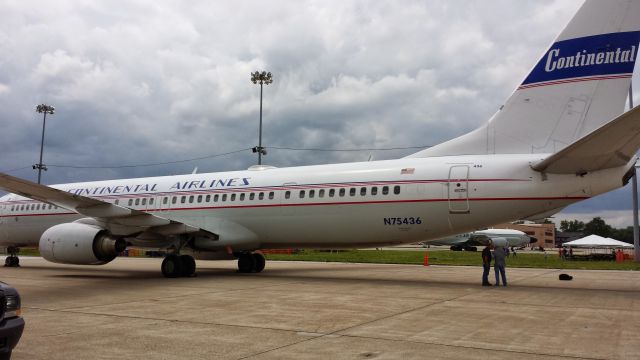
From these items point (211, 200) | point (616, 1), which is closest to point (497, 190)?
point (616, 1)

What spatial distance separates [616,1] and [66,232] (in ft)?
53.7

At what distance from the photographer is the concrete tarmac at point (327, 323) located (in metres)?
6.11

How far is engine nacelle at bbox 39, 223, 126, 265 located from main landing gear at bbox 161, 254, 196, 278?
1.58 metres

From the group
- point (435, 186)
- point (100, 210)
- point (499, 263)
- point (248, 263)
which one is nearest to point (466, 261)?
point (248, 263)

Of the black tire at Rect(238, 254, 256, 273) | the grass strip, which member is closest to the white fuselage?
the black tire at Rect(238, 254, 256, 273)

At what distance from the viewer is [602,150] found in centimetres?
1115

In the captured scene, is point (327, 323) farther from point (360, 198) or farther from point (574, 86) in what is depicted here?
point (574, 86)

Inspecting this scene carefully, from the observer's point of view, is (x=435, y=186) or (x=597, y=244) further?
(x=597, y=244)

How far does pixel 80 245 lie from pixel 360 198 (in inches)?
333

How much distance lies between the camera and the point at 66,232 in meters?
15.7

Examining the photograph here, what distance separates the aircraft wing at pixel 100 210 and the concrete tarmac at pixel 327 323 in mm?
2420

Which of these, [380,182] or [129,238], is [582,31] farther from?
[129,238]

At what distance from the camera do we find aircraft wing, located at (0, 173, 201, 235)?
14.3 metres

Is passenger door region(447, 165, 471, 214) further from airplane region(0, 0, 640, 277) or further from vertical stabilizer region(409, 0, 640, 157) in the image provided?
vertical stabilizer region(409, 0, 640, 157)
